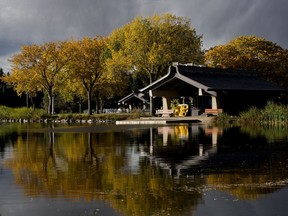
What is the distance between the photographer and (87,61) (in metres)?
70.4

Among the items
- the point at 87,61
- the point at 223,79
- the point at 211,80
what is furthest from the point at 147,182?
the point at 87,61

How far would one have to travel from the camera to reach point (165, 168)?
45.2ft

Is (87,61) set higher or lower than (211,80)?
higher

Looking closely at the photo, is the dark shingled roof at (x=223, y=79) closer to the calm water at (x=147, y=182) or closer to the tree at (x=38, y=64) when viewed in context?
the tree at (x=38, y=64)

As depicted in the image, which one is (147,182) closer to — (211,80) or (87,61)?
(211,80)

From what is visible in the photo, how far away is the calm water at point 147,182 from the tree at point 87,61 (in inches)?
2034

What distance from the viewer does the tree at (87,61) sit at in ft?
229

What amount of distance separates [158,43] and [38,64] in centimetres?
1951

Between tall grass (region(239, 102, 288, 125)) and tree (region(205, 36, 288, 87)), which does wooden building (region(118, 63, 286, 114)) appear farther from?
tree (region(205, 36, 288, 87))

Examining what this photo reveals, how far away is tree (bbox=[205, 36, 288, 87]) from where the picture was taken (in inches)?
2699

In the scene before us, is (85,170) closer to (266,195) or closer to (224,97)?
(266,195)

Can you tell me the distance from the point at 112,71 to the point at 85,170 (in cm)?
5053

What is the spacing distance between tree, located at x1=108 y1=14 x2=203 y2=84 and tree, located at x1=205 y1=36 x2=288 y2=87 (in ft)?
18.2

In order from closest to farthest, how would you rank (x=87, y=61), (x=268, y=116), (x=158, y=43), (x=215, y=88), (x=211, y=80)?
(x=268, y=116)
(x=215, y=88)
(x=211, y=80)
(x=158, y=43)
(x=87, y=61)
